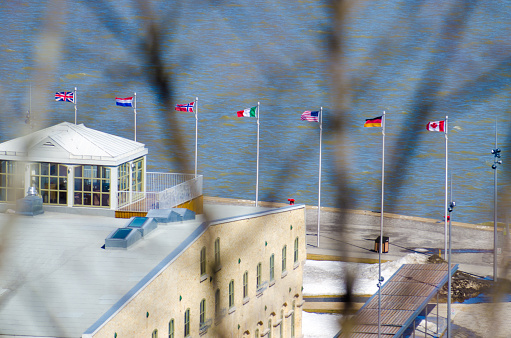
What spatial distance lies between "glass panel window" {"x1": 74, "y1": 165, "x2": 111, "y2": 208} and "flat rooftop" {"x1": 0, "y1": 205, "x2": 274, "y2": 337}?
3.09 m

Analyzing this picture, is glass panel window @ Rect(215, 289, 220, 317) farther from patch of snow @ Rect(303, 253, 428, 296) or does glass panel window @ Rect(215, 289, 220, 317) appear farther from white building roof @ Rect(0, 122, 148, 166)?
patch of snow @ Rect(303, 253, 428, 296)

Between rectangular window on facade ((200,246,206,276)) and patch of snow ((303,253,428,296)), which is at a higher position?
rectangular window on facade ((200,246,206,276))

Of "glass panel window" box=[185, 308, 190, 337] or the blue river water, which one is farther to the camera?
"glass panel window" box=[185, 308, 190, 337]

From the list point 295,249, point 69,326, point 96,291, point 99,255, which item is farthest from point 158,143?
point 295,249

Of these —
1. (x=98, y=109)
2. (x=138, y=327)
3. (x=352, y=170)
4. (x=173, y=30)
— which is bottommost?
(x=138, y=327)

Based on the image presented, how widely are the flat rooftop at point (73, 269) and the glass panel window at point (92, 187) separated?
309 cm

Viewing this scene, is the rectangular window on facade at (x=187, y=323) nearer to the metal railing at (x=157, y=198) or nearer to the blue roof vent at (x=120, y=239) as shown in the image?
the blue roof vent at (x=120, y=239)

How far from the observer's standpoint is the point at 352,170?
4.07 meters

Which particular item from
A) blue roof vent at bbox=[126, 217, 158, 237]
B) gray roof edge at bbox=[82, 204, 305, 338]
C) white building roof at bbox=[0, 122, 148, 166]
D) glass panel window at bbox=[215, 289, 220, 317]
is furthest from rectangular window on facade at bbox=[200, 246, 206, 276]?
white building roof at bbox=[0, 122, 148, 166]

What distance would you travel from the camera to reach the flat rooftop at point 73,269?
49.1 feet

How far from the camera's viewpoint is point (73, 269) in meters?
14.9

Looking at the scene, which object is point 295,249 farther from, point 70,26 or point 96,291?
point 70,26

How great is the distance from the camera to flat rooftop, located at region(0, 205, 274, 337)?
1498cm

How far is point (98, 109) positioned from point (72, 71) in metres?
0.53
